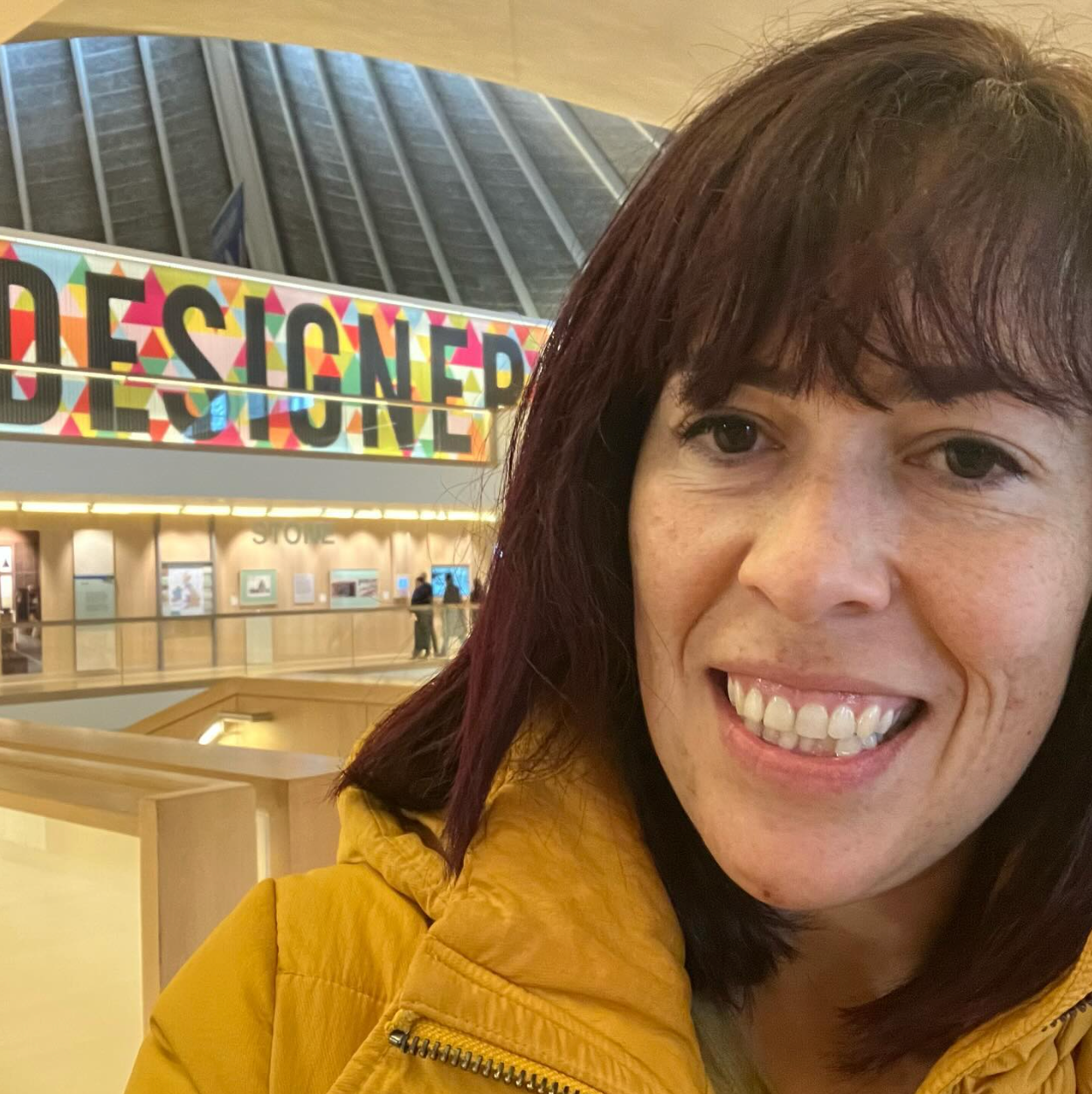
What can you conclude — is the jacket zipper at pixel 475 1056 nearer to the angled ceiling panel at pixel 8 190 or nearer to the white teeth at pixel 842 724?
the white teeth at pixel 842 724

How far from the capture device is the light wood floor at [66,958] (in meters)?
2.99

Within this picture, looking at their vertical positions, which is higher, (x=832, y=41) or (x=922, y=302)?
(x=832, y=41)

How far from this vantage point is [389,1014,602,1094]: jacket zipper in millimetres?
979

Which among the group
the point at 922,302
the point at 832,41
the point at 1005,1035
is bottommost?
the point at 1005,1035

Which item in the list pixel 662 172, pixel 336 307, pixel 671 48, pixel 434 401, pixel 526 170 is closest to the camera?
pixel 662 172

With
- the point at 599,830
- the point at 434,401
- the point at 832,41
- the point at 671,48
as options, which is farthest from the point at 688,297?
the point at 434,401

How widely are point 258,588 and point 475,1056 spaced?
1924cm

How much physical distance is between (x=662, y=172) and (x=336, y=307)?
18.9 meters

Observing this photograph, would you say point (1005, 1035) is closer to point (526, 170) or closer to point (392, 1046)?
point (392, 1046)

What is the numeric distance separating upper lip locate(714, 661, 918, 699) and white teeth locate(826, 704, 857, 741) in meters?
→ 0.02

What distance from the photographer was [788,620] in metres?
1.00

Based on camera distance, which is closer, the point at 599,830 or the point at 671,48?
the point at 599,830

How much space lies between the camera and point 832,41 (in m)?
1.09

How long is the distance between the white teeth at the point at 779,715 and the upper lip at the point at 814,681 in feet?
0.06
